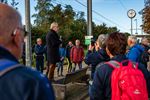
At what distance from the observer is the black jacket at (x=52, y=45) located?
36.7 feet

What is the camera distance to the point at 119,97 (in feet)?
14.6

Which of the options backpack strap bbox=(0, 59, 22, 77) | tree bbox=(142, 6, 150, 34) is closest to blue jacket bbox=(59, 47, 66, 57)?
backpack strap bbox=(0, 59, 22, 77)

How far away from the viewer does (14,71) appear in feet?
6.16

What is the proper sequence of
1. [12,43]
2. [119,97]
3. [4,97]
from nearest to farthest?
[4,97]
[12,43]
[119,97]

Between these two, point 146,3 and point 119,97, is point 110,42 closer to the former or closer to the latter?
point 119,97

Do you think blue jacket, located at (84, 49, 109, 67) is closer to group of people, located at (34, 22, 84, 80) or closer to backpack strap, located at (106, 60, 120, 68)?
backpack strap, located at (106, 60, 120, 68)

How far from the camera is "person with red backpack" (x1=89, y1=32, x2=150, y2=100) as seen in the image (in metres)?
4.44

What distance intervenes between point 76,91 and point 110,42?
26.2 feet

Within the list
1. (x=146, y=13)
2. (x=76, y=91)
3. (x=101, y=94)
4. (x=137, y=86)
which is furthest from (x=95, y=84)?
(x=146, y=13)

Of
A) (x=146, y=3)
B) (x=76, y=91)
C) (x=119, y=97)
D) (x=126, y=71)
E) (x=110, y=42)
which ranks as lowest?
(x=76, y=91)

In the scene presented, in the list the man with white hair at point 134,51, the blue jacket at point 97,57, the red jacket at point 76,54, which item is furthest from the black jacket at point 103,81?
the red jacket at point 76,54

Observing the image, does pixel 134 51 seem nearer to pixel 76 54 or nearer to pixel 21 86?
pixel 21 86

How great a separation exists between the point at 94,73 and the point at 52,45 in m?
6.21

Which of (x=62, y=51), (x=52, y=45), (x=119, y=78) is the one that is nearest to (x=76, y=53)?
(x=62, y=51)
